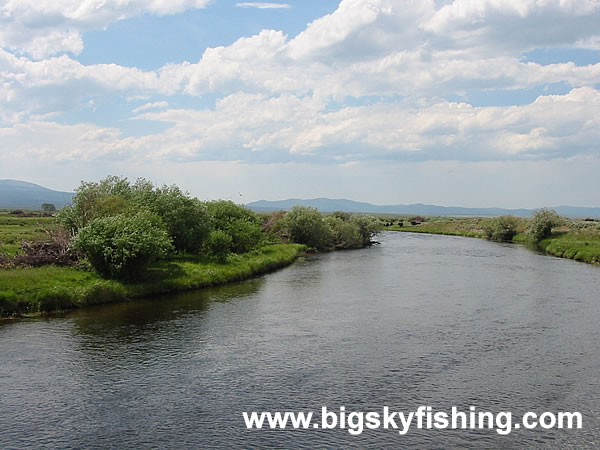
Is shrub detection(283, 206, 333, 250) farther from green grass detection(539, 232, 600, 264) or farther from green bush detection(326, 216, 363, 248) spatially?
green grass detection(539, 232, 600, 264)

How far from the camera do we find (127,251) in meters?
30.5

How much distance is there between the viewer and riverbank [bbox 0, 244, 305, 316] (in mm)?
26609

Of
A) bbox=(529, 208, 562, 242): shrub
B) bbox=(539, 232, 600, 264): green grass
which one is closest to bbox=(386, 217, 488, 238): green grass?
bbox=(529, 208, 562, 242): shrub

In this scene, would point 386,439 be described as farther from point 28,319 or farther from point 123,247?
point 123,247

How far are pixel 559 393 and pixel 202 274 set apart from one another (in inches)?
990

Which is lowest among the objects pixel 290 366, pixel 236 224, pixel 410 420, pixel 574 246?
pixel 410 420

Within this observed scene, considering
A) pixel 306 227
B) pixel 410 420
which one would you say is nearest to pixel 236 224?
pixel 306 227

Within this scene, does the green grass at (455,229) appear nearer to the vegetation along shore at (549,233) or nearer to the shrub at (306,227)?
the vegetation along shore at (549,233)

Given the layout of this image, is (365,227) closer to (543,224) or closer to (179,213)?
(543,224)

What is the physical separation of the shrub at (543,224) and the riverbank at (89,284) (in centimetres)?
4824

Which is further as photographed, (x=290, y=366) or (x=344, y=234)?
(x=344, y=234)

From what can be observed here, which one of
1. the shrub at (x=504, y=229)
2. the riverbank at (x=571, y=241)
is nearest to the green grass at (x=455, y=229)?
the riverbank at (x=571, y=241)

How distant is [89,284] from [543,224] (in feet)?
206

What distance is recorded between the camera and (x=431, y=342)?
73.5 feet
